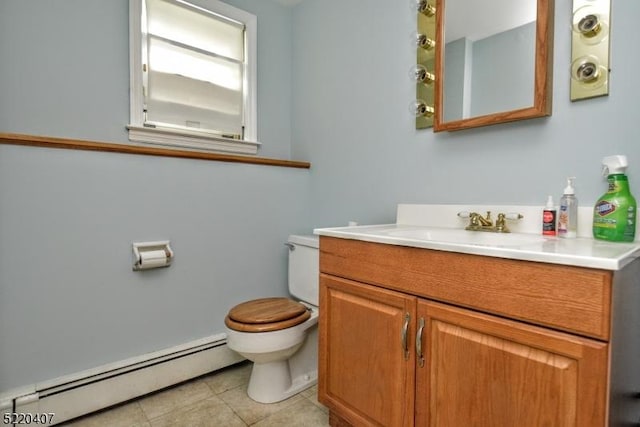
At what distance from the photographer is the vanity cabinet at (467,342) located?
29.3 inches

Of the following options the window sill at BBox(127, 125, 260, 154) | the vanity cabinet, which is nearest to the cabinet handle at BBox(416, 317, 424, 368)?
the vanity cabinet

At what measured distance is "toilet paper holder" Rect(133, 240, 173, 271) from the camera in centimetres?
163

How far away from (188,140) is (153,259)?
75 centimetres

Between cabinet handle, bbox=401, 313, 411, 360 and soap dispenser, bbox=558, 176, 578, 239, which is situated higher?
soap dispenser, bbox=558, 176, 578, 239

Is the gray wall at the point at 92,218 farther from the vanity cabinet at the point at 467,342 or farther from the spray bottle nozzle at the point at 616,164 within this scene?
the spray bottle nozzle at the point at 616,164

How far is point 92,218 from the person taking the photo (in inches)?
60.4

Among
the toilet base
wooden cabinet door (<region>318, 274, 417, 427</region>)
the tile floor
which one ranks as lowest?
the tile floor

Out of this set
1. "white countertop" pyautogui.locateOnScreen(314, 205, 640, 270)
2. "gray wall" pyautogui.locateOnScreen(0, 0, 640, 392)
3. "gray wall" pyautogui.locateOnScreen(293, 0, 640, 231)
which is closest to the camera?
"white countertop" pyautogui.locateOnScreen(314, 205, 640, 270)

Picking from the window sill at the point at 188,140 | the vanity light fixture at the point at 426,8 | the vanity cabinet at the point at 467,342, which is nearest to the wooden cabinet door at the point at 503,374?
the vanity cabinet at the point at 467,342

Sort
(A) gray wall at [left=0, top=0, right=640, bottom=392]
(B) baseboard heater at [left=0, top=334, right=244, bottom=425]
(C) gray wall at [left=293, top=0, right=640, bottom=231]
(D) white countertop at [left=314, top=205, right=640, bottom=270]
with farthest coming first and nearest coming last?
(B) baseboard heater at [left=0, top=334, right=244, bottom=425] < (A) gray wall at [left=0, top=0, right=640, bottom=392] < (C) gray wall at [left=293, top=0, right=640, bottom=231] < (D) white countertop at [left=314, top=205, right=640, bottom=270]

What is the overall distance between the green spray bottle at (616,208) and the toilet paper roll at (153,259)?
1.77 metres

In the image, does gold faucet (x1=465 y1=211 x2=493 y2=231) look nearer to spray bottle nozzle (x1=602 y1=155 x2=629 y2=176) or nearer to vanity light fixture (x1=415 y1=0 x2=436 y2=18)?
spray bottle nozzle (x1=602 y1=155 x2=629 y2=176)

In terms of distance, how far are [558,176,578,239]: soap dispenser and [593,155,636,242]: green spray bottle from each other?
66 mm

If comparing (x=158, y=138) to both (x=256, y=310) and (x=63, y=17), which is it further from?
(x=256, y=310)
